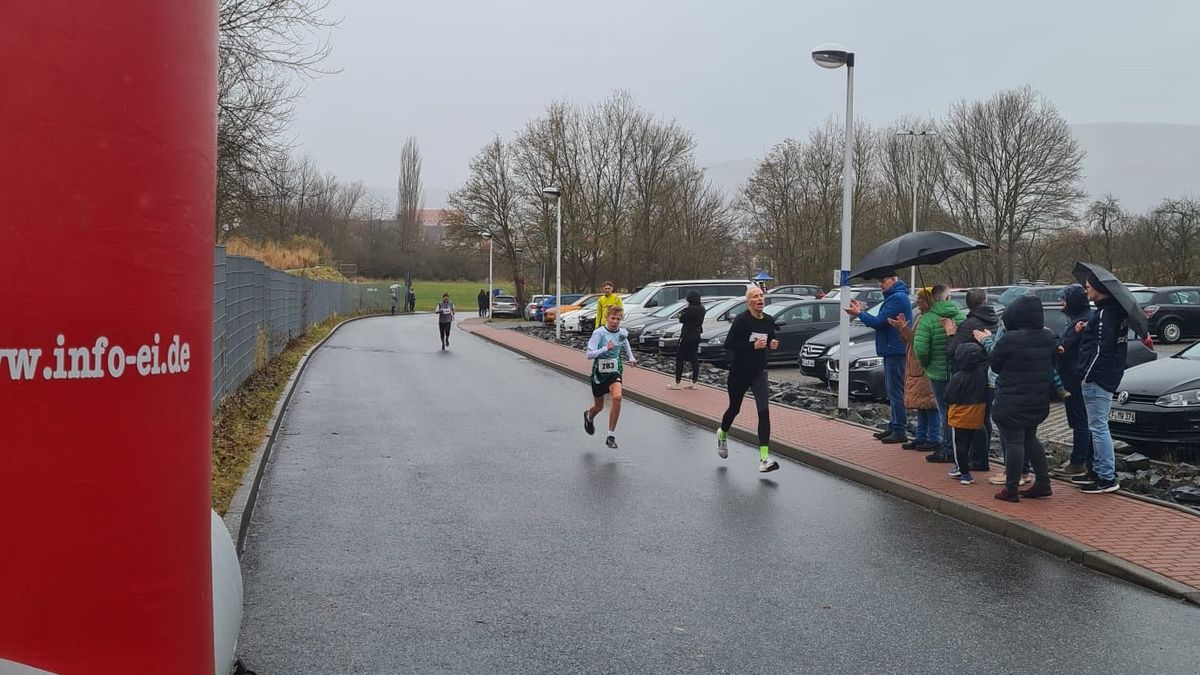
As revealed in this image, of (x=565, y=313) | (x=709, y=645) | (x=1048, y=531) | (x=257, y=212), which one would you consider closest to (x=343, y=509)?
(x=709, y=645)

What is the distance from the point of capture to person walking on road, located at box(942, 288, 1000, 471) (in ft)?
27.8

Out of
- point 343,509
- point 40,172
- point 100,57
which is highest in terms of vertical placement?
point 100,57

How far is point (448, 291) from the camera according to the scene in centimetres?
8994

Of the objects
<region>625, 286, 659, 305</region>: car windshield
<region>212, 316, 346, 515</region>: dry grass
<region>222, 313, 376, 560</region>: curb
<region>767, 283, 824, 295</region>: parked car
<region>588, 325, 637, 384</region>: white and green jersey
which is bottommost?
<region>222, 313, 376, 560</region>: curb

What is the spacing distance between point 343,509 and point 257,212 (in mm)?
15176

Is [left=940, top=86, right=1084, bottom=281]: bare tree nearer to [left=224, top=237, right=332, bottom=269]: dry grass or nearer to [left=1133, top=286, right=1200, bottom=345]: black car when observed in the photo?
[left=1133, top=286, right=1200, bottom=345]: black car

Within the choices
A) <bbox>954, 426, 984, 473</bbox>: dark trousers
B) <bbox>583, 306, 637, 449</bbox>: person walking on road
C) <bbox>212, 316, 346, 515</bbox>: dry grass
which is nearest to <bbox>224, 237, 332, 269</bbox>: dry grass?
<bbox>212, 316, 346, 515</bbox>: dry grass

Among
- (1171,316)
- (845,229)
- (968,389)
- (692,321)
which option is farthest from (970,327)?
(1171,316)

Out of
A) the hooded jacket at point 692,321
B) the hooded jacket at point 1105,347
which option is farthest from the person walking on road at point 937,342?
the hooded jacket at point 692,321

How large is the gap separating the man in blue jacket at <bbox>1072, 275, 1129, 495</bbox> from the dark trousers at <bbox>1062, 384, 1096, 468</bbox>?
0.20m

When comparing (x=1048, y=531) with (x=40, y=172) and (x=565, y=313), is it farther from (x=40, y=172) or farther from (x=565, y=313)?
(x=565, y=313)

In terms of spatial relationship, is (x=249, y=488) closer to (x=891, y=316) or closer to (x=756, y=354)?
(x=756, y=354)

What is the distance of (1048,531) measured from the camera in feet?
22.6

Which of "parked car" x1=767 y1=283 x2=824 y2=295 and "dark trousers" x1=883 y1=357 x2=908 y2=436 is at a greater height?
"parked car" x1=767 y1=283 x2=824 y2=295
